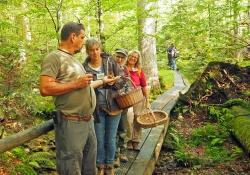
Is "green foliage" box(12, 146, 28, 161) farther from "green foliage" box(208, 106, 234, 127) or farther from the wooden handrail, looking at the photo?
"green foliage" box(208, 106, 234, 127)

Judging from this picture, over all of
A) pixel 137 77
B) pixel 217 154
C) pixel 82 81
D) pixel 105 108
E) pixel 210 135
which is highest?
pixel 82 81

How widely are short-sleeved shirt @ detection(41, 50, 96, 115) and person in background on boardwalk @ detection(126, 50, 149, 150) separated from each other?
8.70 feet

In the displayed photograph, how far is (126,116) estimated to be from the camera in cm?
655

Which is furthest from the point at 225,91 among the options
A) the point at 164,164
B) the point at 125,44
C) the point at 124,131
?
the point at 125,44

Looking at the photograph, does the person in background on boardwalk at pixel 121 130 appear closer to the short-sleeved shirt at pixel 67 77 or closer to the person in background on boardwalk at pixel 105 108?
the person in background on boardwalk at pixel 105 108

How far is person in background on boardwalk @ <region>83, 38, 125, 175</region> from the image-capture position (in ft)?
16.7

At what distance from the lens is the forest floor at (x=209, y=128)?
308 inches

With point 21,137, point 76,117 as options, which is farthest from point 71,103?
point 21,137

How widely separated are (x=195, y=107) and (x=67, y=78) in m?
9.13

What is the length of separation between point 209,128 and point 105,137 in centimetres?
550

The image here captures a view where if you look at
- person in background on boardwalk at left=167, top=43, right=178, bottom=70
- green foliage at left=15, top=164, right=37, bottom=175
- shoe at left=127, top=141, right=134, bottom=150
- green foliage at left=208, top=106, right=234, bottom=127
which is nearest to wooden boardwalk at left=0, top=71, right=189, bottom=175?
shoe at left=127, top=141, right=134, bottom=150

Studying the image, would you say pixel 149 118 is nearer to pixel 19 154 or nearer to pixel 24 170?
pixel 19 154

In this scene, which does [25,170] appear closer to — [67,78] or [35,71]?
[67,78]

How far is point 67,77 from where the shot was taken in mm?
3883
